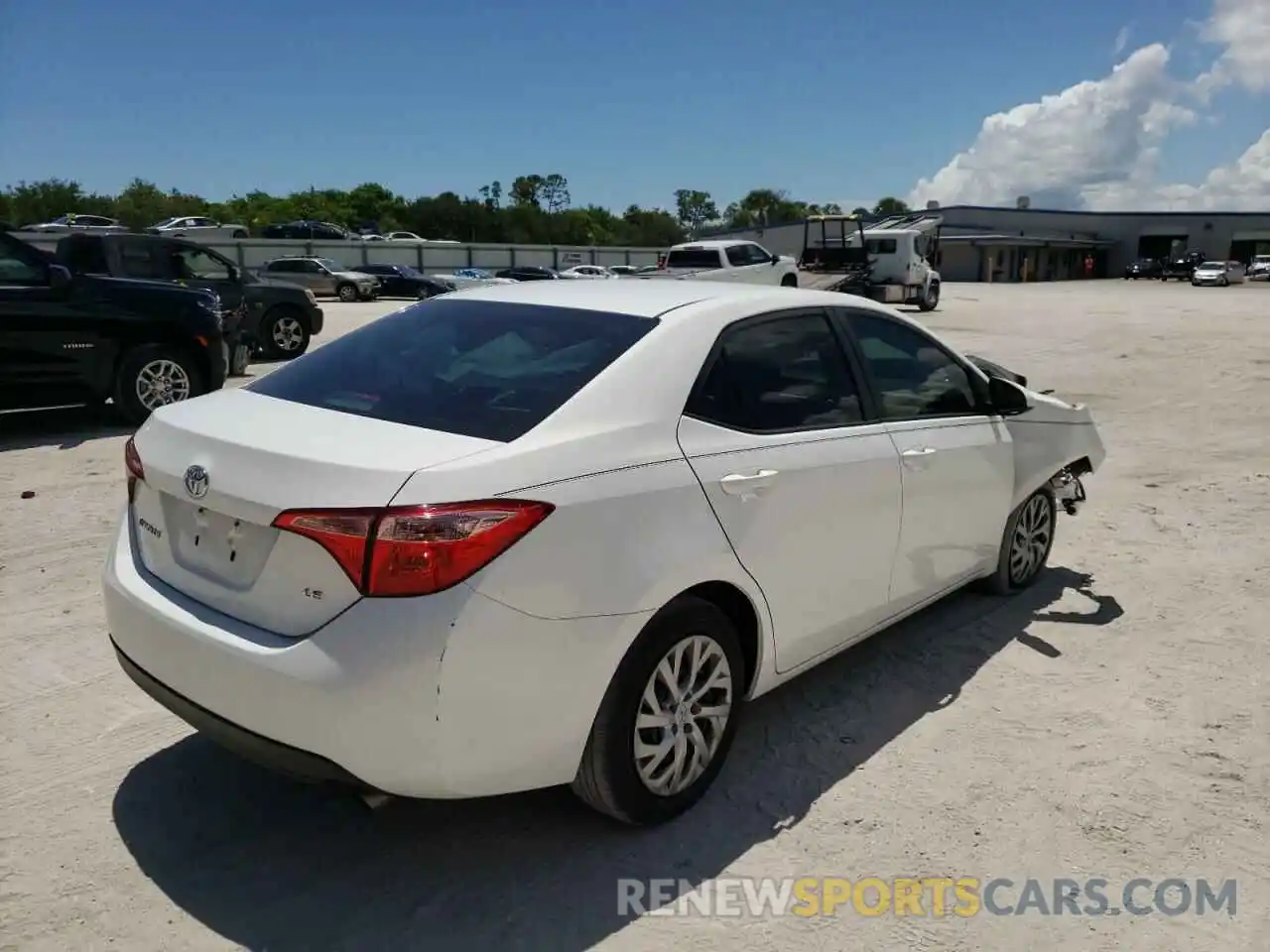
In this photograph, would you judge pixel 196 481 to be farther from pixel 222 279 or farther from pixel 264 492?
pixel 222 279

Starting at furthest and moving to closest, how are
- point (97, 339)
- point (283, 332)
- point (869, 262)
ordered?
point (869, 262) → point (283, 332) → point (97, 339)

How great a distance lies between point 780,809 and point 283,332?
42.7ft

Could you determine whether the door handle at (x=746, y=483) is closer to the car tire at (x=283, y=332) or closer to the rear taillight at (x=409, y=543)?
the rear taillight at (x=409, y=543)

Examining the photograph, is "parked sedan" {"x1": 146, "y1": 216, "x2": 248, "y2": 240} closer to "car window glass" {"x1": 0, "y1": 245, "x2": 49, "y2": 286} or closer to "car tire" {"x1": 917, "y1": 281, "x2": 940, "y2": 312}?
"car tire" {"x1": 917, "y1": 281, "x2": 940, "y2": 312}

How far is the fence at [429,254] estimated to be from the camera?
4784 cm

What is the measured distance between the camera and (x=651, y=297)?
139 inches

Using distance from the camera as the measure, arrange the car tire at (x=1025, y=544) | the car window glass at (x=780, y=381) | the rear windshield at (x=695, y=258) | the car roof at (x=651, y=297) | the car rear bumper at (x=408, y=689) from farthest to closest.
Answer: the rear windshield at (x=695, y=258), the car tire at (x=1025, y=544), the car roof at (x=651, y=297), the car window glass at (x=780, y=381), the car rear bumper at (x=408, y=689)

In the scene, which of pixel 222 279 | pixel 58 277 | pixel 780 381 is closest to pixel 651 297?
pixel 780 381

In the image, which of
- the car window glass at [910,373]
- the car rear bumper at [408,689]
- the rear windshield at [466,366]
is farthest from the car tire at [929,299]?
the car rear bumper at [408,689]

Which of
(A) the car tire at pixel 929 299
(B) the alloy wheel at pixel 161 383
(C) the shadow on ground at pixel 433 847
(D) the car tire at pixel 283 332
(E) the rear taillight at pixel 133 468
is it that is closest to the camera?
(C) the shadow on ground at pixel 433 847

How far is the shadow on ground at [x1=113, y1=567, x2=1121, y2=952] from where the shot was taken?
8.53 feet

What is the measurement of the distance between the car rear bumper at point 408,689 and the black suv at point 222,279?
950 cm

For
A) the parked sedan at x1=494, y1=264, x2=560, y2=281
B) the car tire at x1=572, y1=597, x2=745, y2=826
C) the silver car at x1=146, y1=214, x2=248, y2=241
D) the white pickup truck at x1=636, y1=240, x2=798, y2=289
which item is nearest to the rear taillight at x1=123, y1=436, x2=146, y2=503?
the car tire at x1=572, y1=597, x2=745, y2=826

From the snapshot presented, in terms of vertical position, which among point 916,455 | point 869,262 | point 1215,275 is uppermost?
point 1215,275
